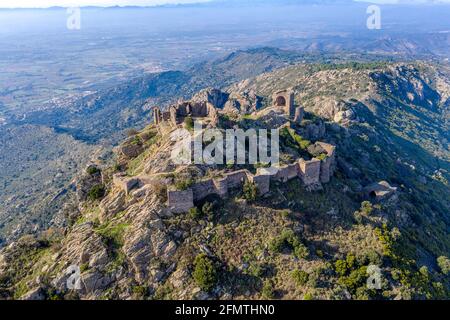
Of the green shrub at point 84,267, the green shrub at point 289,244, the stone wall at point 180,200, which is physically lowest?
the green shrub at point 84,267

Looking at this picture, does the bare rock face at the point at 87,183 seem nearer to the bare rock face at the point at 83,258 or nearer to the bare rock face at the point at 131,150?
the bare rock face at the point at 131,150

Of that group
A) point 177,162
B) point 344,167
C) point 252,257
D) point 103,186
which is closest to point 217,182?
point 177,162

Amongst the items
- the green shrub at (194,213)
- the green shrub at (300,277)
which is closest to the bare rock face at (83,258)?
the green shrub at (194,213)

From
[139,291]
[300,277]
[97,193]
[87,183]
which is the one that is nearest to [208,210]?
[139,291]

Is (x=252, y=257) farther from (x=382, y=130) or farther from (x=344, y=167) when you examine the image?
(x=382, y=130)

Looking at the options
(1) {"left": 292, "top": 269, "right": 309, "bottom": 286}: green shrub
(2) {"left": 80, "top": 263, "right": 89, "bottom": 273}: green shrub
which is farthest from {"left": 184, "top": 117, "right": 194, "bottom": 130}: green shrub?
(1) {"left": 292, "top": 269, "right": 309, "bottom": 286}: green shrub

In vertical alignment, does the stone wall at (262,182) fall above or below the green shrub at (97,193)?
above

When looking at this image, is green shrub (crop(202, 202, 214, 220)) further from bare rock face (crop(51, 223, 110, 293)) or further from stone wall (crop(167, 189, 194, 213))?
bare rock face (crop(51, 223, 110, 293))
